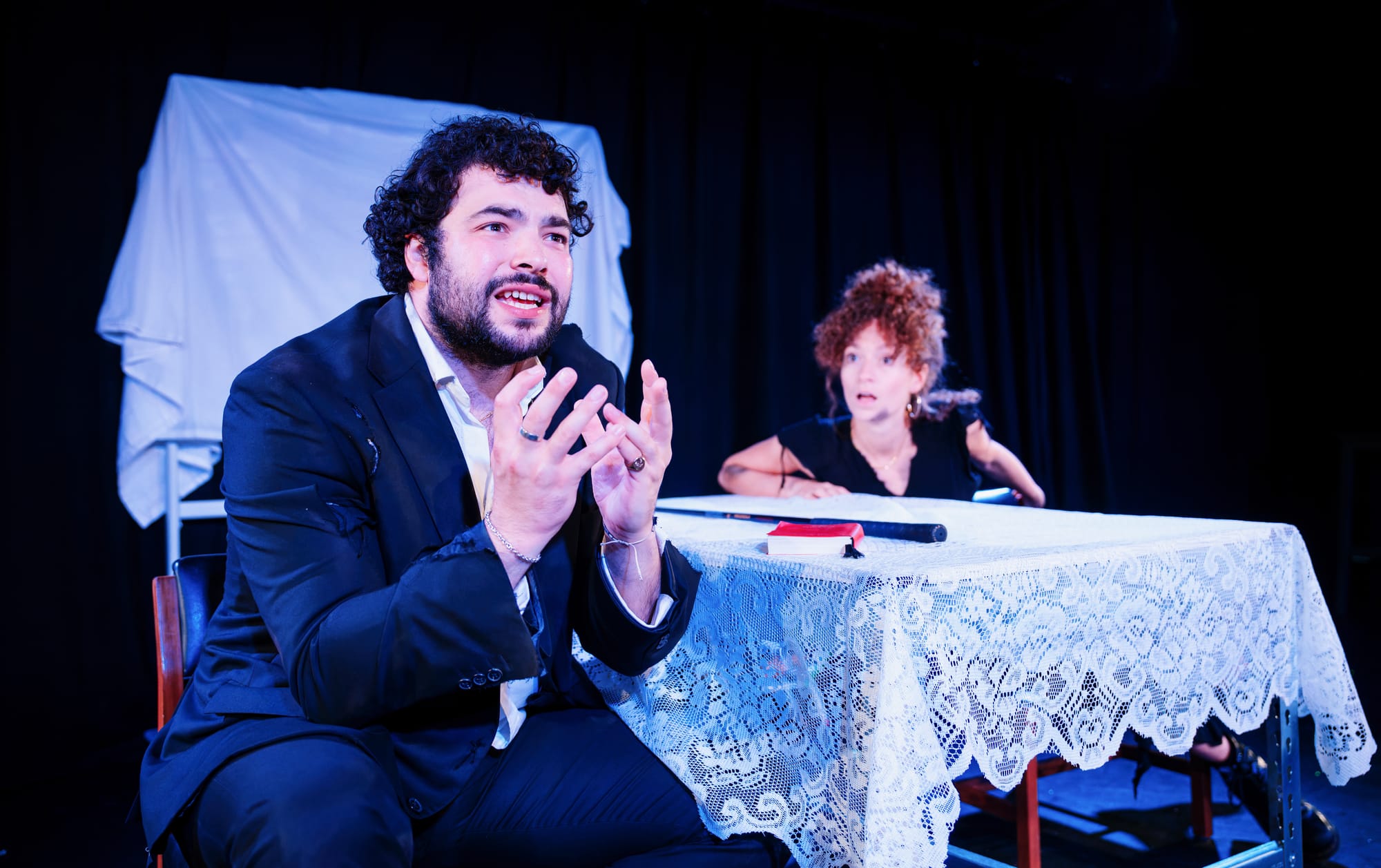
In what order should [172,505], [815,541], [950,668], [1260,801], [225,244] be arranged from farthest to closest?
[225,244] → [172,505] → [1260,801] → [815,541] → [950,668]

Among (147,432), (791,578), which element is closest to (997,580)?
(791,578)

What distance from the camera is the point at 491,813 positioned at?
122 cm

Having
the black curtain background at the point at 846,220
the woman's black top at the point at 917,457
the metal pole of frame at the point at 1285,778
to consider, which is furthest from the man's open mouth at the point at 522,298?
the black curtain background at the point at 846,220

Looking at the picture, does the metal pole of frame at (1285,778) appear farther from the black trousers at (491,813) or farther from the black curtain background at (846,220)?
the black curtain background at (846,220)

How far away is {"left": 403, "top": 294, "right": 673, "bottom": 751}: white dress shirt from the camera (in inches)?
51.5

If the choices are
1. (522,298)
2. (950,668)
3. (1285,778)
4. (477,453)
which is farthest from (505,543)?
(1285,778)

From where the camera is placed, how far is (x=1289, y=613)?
1639 millimetres

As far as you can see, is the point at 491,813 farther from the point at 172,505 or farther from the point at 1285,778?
the point at 172,505

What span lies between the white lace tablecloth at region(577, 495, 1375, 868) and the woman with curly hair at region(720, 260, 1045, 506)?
1.17 meters

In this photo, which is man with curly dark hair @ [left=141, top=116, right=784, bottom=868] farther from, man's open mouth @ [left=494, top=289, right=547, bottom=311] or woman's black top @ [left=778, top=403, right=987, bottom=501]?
woman's black top @ [left=778, top=403, right=987, bottom=501]

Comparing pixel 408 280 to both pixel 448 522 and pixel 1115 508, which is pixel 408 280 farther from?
pixel 1115 508

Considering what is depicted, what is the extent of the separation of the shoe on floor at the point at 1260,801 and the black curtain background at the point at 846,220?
7.87ft

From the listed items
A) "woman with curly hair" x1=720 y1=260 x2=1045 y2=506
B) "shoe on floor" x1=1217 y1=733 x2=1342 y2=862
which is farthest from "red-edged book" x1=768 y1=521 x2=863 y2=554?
"woman with curly hair" x1=720 y1=260 x2=1045 y2=506

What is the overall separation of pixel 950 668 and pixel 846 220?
372 centimetres
